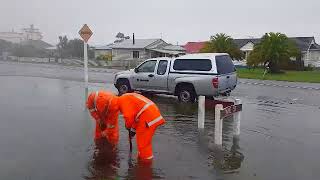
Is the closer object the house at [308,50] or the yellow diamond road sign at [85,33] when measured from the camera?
the yellow diamond road sign at [85,33]

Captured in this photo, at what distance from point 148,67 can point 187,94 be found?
2350 millimetres

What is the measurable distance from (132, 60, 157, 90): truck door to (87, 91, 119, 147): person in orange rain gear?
27.1ft

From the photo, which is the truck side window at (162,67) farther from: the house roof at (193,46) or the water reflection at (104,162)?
the house roof at (193,46)

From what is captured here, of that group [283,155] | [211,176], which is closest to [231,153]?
[283,155]

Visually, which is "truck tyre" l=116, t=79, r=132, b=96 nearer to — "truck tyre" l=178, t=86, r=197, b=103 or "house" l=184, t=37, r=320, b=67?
"truck tyre" l=178, t=86, r=197, b=103

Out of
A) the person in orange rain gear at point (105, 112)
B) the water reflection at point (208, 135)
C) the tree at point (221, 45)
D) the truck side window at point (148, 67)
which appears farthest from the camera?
the tree at point (221, 45)

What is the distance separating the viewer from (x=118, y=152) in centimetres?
802

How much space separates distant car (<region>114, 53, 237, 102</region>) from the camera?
15.2 meters

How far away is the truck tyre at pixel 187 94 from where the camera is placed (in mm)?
15734

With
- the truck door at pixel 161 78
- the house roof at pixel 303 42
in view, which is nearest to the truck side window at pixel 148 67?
the truck door at pixel 161 78

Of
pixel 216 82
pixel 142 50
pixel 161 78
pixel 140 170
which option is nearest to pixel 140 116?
pixel 140 170

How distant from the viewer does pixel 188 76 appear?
15844 millimetres

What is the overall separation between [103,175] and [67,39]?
270ft

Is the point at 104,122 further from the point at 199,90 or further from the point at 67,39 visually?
the point at 67,39
